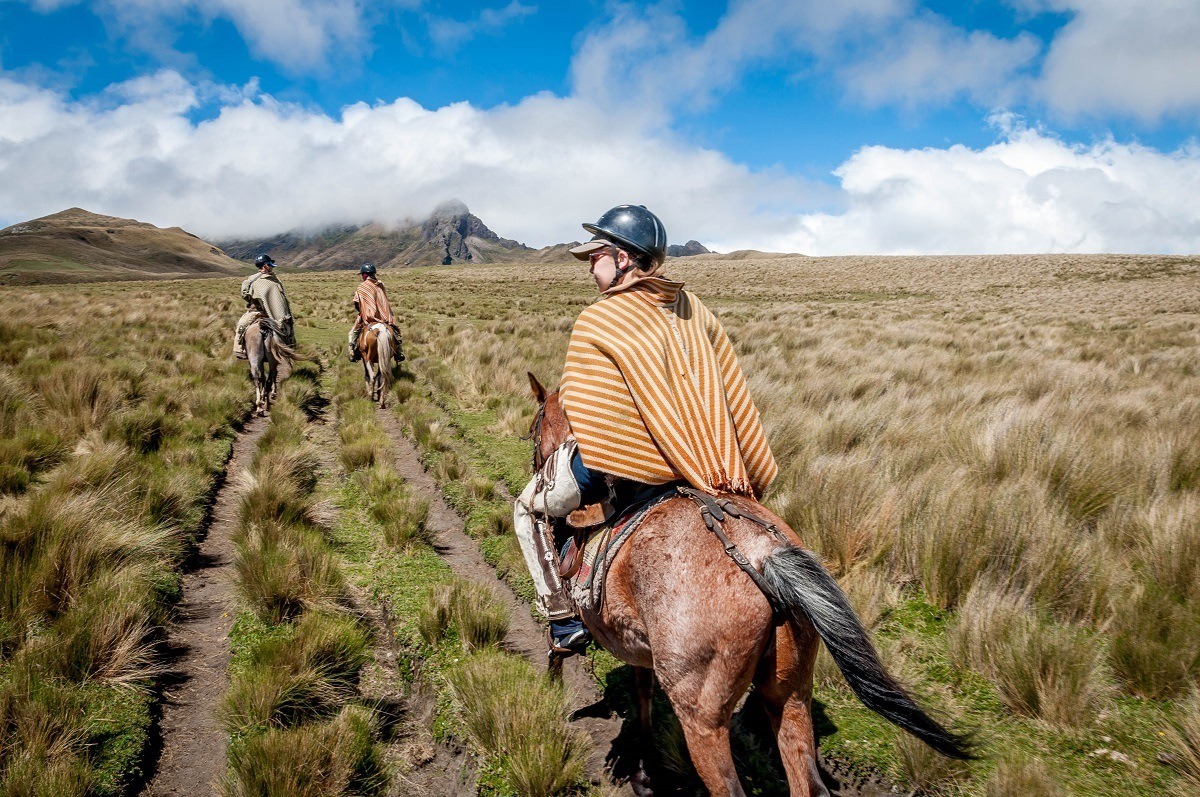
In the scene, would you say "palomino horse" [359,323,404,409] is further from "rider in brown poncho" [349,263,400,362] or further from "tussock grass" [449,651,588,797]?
"tussock grass" [449,651,588,797]

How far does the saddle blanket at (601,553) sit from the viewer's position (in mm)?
2385

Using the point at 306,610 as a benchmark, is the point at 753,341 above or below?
above

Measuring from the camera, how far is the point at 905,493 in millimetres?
5102

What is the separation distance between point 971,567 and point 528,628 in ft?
10.8

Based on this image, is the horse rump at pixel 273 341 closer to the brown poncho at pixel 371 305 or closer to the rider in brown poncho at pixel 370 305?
the rider in brown poncho at pixel 370 305

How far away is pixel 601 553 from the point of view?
251cm

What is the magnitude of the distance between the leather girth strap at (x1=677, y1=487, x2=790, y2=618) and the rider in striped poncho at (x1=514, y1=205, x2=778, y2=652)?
0.08 m

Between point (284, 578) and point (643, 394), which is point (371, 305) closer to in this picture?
point (284, 578)

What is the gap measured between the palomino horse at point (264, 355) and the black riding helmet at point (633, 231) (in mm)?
9308

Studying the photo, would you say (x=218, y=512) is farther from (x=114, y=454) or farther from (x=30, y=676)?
(x=30, y=676)

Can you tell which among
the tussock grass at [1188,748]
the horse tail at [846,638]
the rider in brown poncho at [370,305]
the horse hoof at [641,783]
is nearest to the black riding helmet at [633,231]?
the horse tail at [846,638]

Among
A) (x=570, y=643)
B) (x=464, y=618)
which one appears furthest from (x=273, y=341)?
(x=570, y=643)

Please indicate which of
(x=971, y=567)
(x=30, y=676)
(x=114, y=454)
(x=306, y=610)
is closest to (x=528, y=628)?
(x=306, y=610)

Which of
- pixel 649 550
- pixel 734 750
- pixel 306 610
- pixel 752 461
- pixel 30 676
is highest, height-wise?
pixel 752 461
